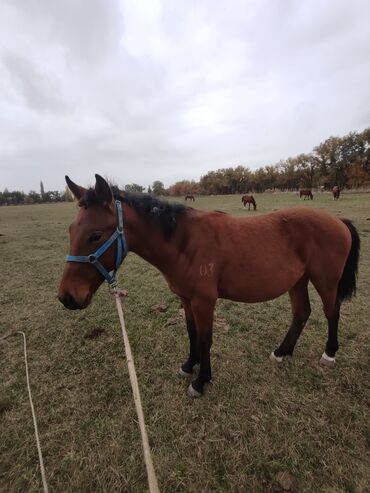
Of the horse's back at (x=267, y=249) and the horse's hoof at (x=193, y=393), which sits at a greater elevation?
the horse's back at (x=267, y=249)

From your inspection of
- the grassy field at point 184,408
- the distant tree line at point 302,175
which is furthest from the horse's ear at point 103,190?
the distant tree line at point 302,175

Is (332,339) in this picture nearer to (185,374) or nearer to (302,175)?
(185,374)

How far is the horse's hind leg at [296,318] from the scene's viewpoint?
9.61ft

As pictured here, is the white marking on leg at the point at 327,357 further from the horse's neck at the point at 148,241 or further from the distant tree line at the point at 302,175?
the distant tree line at the point at 302,175

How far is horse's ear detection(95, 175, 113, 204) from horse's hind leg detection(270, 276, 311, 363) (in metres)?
2.44

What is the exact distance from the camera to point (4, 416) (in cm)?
227

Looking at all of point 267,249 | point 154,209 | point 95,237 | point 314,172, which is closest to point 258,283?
point 267,249

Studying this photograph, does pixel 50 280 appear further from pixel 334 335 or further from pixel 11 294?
pixel 334 335

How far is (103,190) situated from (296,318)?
109 inches

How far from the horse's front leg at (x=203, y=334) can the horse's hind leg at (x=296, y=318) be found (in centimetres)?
97

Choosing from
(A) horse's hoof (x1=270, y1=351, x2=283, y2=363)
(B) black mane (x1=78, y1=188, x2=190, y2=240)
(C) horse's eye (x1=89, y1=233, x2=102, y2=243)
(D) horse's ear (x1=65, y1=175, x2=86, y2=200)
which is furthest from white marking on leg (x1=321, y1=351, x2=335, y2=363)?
(D) horse's ear (x1=65, y1=175, x2=86, y2=200)

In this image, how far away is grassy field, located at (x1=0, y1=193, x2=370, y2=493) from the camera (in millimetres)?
1771

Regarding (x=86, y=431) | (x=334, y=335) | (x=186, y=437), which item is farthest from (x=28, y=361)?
(x=334, y=335)

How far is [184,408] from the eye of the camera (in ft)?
7.59
